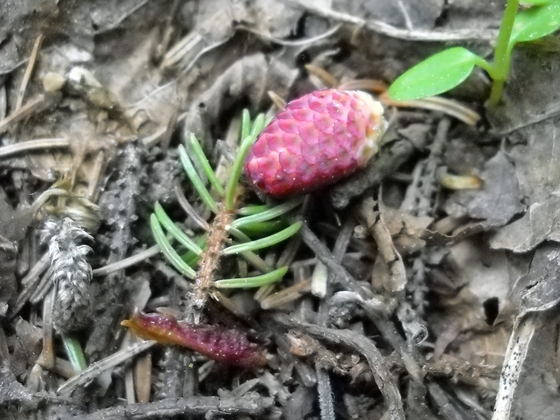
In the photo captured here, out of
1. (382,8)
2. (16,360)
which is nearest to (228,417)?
(16,360)


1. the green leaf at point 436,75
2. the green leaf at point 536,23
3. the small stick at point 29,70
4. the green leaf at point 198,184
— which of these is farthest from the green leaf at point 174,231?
the green leaf at point 536,23

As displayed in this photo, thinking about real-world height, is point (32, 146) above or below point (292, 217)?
above

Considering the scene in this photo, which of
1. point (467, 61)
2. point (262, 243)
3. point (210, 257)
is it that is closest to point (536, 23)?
point (467, 61)

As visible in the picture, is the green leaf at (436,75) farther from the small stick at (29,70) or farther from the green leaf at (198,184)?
the small stick at (29,70)

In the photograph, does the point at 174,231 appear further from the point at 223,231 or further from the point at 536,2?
the point at 536,2

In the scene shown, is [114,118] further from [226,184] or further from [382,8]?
[382,8]

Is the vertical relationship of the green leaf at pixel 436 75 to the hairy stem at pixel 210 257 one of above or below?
above
